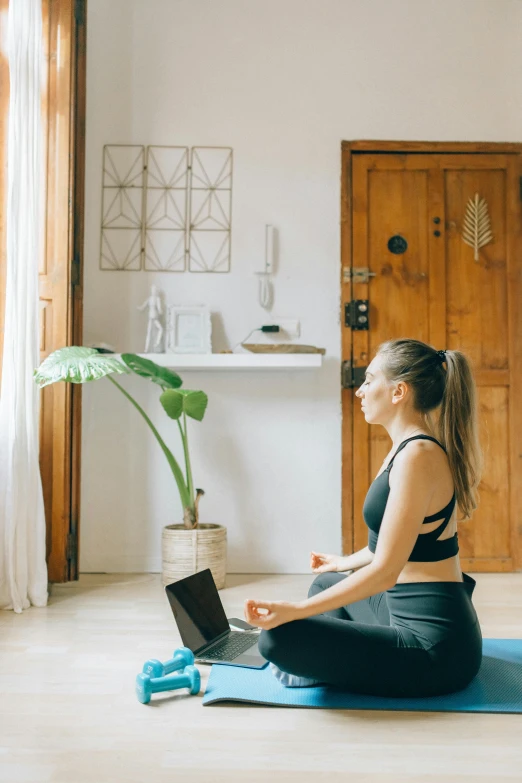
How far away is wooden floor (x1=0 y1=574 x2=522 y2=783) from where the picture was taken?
4.71 feet

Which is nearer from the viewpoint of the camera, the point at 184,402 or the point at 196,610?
the point at 196,610

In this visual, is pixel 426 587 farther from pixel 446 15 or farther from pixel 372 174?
pixel 446 15

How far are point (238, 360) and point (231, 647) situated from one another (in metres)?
1.49

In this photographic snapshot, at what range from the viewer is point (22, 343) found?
2893mm

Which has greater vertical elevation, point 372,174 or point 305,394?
point 372,174

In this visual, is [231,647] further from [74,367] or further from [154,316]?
[154,316]

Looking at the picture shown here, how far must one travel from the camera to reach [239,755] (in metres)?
1.51

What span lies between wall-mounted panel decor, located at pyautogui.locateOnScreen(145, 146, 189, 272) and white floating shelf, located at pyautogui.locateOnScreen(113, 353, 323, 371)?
508 mm

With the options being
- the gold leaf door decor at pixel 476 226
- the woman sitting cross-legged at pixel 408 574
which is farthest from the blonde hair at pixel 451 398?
the gold leaf door decor at pixel 476 226

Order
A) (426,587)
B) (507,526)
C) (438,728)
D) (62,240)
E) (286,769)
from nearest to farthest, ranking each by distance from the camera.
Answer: (286,769) → (438,728) → (426,587) → (62,240) → (507,526)

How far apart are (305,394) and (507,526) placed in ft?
3.98

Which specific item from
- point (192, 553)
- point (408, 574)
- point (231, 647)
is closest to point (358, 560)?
point (408, 574)

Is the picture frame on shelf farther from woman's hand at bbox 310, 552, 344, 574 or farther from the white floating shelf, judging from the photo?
woman's hand at bbox 310, 552, 344, 574

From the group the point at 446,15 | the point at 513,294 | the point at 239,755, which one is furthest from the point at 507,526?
the point at 446,15
